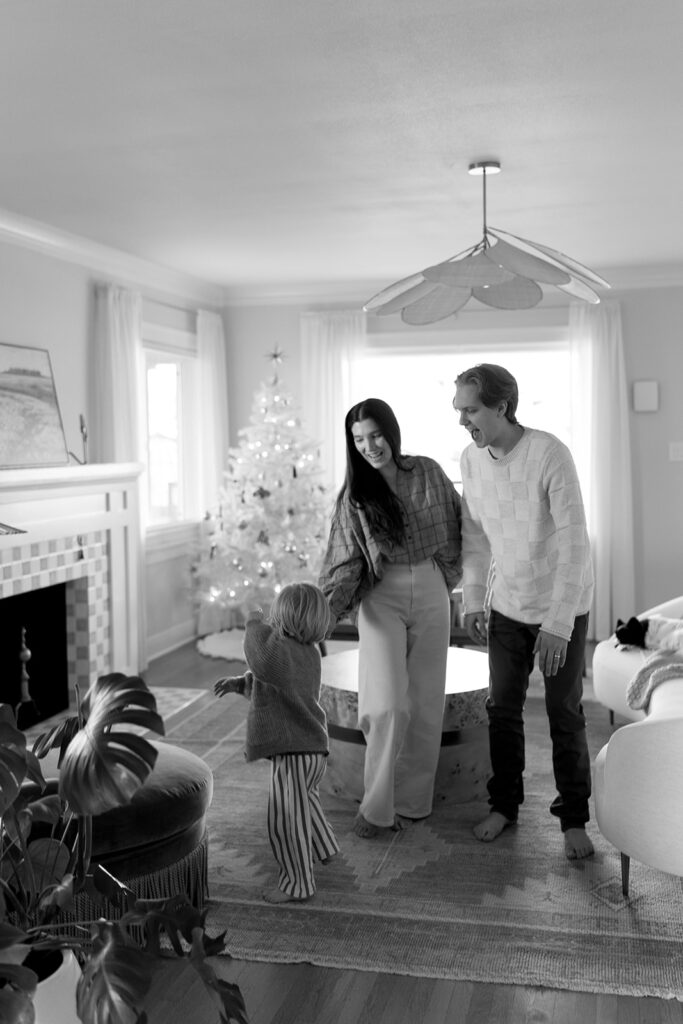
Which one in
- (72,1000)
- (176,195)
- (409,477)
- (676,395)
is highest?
(176,195)

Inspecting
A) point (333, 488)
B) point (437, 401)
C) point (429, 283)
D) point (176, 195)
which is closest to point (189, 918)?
point (429, 283)

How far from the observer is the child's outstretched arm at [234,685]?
294 cm

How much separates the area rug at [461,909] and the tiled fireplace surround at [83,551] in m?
1.85

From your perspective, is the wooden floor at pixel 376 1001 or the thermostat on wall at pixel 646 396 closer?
the wooden floor at pixel 376 1001

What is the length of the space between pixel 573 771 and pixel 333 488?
14.9 feet

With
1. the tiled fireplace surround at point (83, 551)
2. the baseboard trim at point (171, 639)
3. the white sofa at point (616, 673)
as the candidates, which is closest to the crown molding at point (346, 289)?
the tiled fireplace surround at point (83, 551)

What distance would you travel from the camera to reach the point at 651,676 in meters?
3.28

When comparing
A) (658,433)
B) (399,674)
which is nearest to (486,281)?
(399,674)

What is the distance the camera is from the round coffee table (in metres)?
3.77

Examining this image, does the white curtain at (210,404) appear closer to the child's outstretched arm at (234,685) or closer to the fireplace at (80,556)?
the fireplace at (80,556)

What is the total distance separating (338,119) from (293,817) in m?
2.34

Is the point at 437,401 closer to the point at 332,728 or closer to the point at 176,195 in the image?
the point at 176,195

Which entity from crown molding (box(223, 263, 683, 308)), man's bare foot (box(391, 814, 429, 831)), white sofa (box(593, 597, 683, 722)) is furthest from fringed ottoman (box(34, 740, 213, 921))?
crown molding (box(223, 263, 683, 308))

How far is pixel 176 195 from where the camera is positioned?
186 inches
